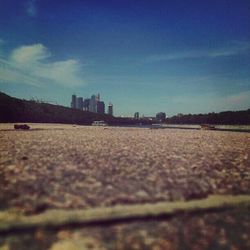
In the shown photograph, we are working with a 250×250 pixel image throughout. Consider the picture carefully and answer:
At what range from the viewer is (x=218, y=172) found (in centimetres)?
1298

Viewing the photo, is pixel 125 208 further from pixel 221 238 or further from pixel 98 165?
pixel 98 165

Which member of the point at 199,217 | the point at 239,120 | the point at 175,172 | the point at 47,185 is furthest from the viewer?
the point at 239,120

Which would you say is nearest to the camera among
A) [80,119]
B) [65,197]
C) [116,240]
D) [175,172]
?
[116,240]

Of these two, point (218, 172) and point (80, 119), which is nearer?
point (218, 172)

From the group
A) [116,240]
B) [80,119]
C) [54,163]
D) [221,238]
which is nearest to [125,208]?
[116,240]

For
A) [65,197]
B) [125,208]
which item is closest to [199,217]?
[125,208]

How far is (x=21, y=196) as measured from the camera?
8.75 m

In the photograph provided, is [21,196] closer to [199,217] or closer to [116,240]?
[116,240]

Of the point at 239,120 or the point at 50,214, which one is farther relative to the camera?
the point at 239,120

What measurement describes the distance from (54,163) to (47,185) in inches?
131

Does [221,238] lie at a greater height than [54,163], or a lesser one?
lesser

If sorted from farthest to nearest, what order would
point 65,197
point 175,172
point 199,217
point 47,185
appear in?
point 175,172, point 47,185, point 65,197, point 199,217

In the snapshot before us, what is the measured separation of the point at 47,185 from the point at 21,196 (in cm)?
108

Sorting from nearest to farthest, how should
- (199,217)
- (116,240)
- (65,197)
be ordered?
(116,240), (199,217), (65,197)
